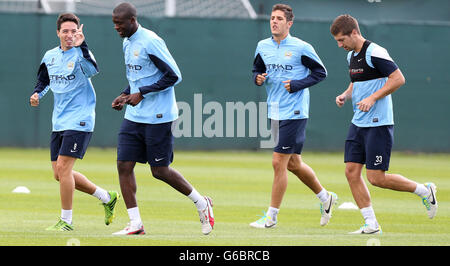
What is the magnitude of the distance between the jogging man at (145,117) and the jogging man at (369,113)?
1.66 metres

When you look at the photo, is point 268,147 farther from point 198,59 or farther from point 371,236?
point 371,236

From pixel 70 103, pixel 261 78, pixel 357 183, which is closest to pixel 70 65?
pixel 70 103

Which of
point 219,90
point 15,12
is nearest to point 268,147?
point 219,90

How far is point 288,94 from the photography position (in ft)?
33.4

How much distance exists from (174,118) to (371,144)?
2.03m

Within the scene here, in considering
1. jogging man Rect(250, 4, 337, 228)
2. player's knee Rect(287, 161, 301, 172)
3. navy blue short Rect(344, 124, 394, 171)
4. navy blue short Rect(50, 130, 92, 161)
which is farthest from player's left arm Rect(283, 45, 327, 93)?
navy blue short Rect(50, 130, 92, 161)

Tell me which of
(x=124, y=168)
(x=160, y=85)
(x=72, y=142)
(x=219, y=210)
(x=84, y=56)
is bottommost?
(x=219, y=210)

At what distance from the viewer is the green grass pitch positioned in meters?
8.43

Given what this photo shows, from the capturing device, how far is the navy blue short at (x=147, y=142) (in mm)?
8766

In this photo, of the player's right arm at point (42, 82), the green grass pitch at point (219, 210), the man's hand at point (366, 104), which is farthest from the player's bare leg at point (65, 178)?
the man's hand at point (366, 104)

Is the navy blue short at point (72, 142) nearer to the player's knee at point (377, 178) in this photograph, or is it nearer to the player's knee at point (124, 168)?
the player's knee at point (124, 168)

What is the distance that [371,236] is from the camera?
884 cm

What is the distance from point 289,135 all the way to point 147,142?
6.39ft

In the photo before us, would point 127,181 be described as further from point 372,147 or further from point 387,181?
point 387,181
